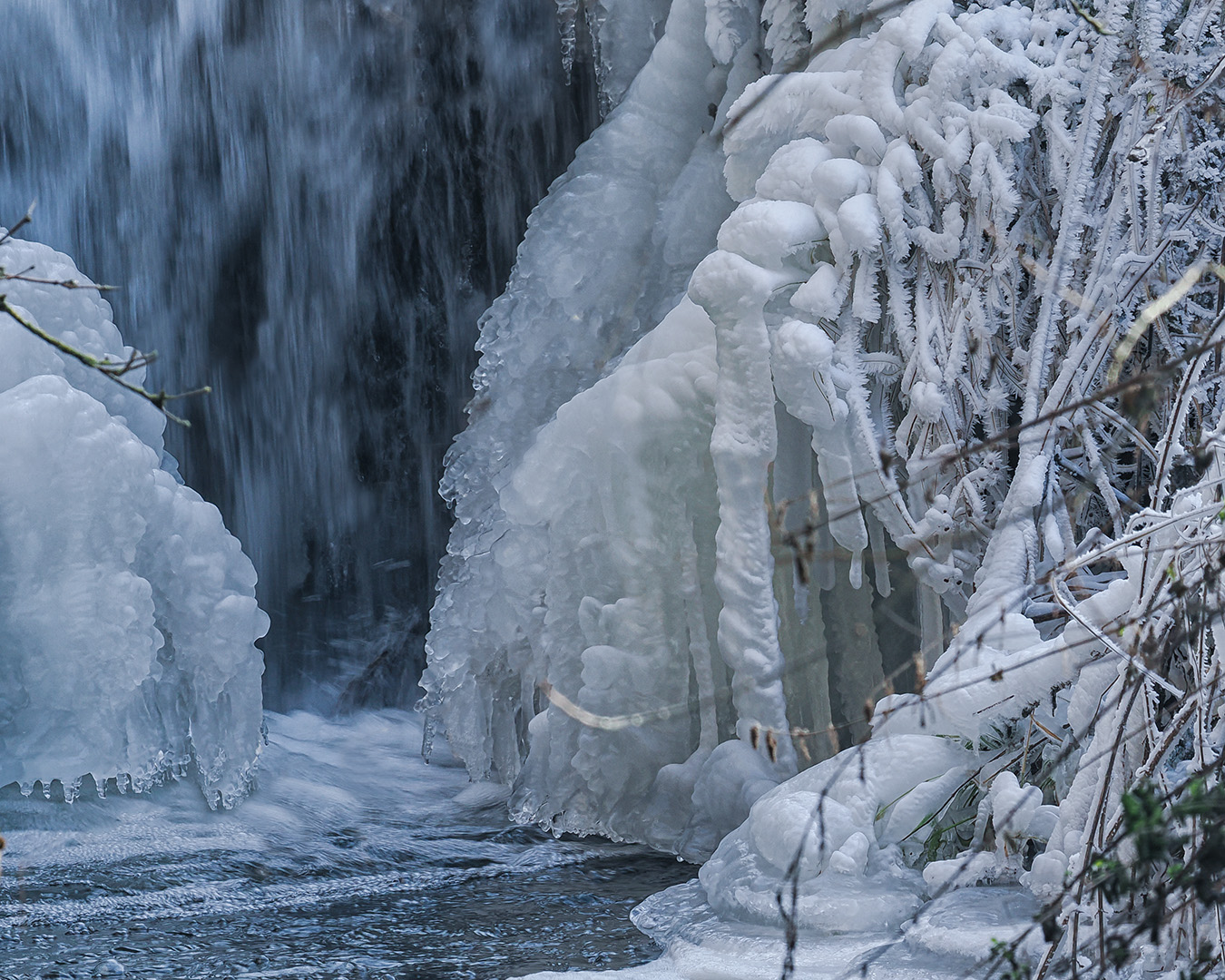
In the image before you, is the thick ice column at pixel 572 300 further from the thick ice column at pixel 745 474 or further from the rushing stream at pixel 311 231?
the rushing stream at pixel 311 231

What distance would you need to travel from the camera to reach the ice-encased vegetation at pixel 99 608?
5.03 m

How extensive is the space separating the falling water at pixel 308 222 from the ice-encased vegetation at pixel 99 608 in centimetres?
274

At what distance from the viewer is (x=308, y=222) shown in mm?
8266

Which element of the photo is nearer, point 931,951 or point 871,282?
point 931,951

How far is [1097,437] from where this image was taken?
3738mm

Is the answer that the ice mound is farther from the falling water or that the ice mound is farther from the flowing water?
the falling water

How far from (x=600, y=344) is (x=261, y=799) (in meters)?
2.49

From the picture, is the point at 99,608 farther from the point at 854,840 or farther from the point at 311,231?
the point at 311,231

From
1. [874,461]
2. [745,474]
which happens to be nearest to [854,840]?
[874,461]

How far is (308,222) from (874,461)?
542cm

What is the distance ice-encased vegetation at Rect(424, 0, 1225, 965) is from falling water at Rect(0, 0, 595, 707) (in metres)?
3.11

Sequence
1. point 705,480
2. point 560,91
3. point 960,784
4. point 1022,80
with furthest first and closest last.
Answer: point 560,91 < point 705,480 < point 1022,80 < point 960,784

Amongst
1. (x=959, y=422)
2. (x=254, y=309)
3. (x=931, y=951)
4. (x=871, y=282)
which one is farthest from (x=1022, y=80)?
(x=254, y=309)

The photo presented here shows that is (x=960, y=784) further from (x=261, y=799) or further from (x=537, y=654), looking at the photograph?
(x=261, y=799)
